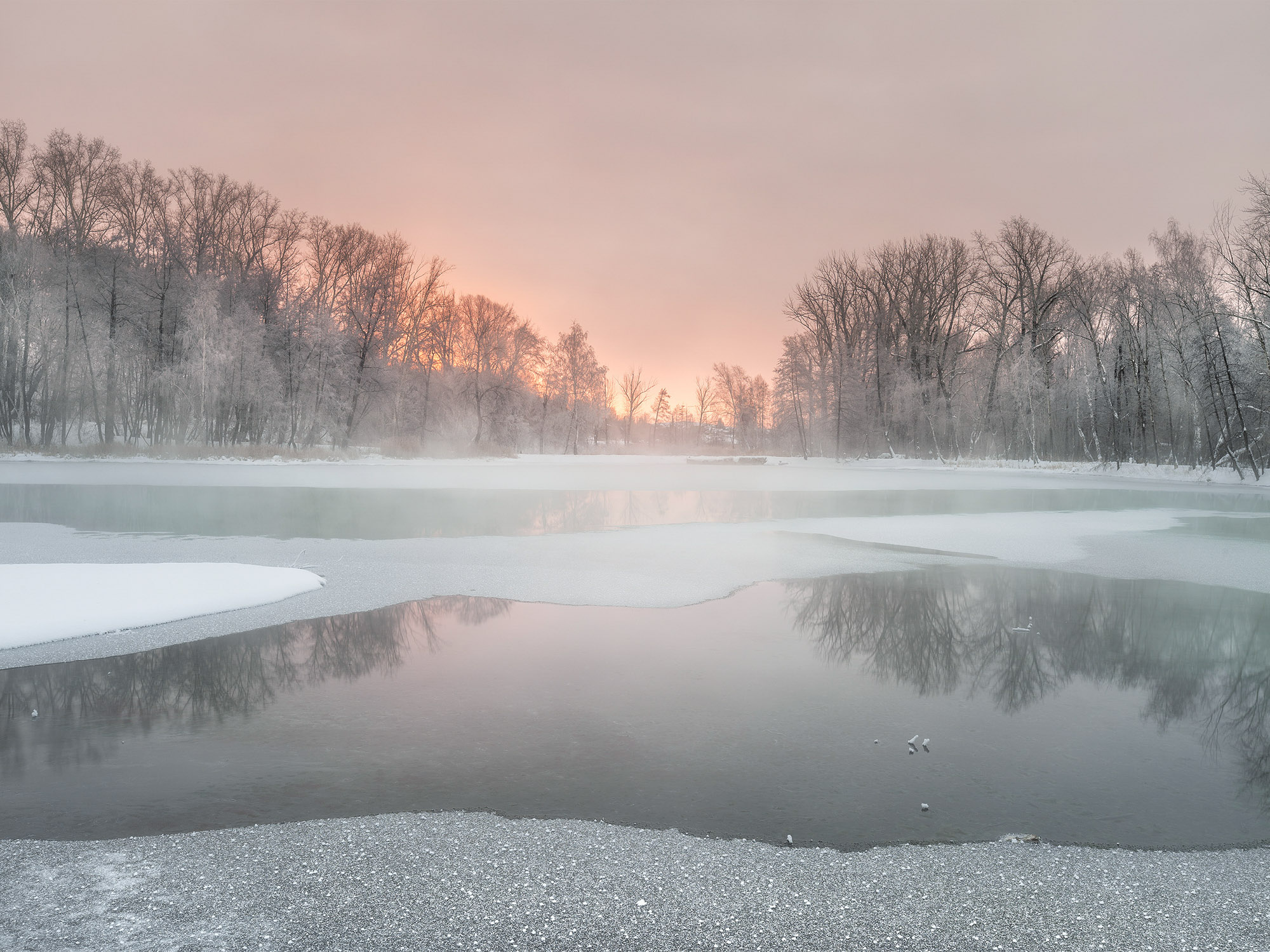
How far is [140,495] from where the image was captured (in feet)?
67.1

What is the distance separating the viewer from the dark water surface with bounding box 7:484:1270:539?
565 inches

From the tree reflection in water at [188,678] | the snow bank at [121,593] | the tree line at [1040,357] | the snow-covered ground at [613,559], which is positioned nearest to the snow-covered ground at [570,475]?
the tree line at [1040,357]

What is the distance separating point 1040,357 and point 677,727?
4925 centimetres

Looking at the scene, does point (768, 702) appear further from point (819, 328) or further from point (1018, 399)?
point (819, 328)

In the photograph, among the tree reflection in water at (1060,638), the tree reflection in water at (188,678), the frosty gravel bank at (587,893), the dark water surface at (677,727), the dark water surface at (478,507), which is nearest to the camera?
the frosty gravel bank at (587,893)

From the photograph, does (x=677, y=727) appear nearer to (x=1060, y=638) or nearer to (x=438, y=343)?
(x=1060, y=638)

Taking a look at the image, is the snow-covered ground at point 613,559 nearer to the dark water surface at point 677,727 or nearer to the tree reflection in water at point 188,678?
the tree reflection in water at point 188,678

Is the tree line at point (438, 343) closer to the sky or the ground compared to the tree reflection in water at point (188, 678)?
closer to the sky

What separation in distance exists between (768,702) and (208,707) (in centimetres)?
379

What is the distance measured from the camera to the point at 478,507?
19.3m

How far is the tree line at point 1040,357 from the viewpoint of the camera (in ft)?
107

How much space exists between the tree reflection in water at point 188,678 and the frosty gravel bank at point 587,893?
59.2 inches

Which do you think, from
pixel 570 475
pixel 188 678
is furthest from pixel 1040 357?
pixel 188 678

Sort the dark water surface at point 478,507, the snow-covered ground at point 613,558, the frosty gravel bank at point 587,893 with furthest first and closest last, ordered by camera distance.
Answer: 1. the dark water surface at point 478,507
2. the snow-covered ground at point 613,558
3. the frosty gravel bank at point 587,893
